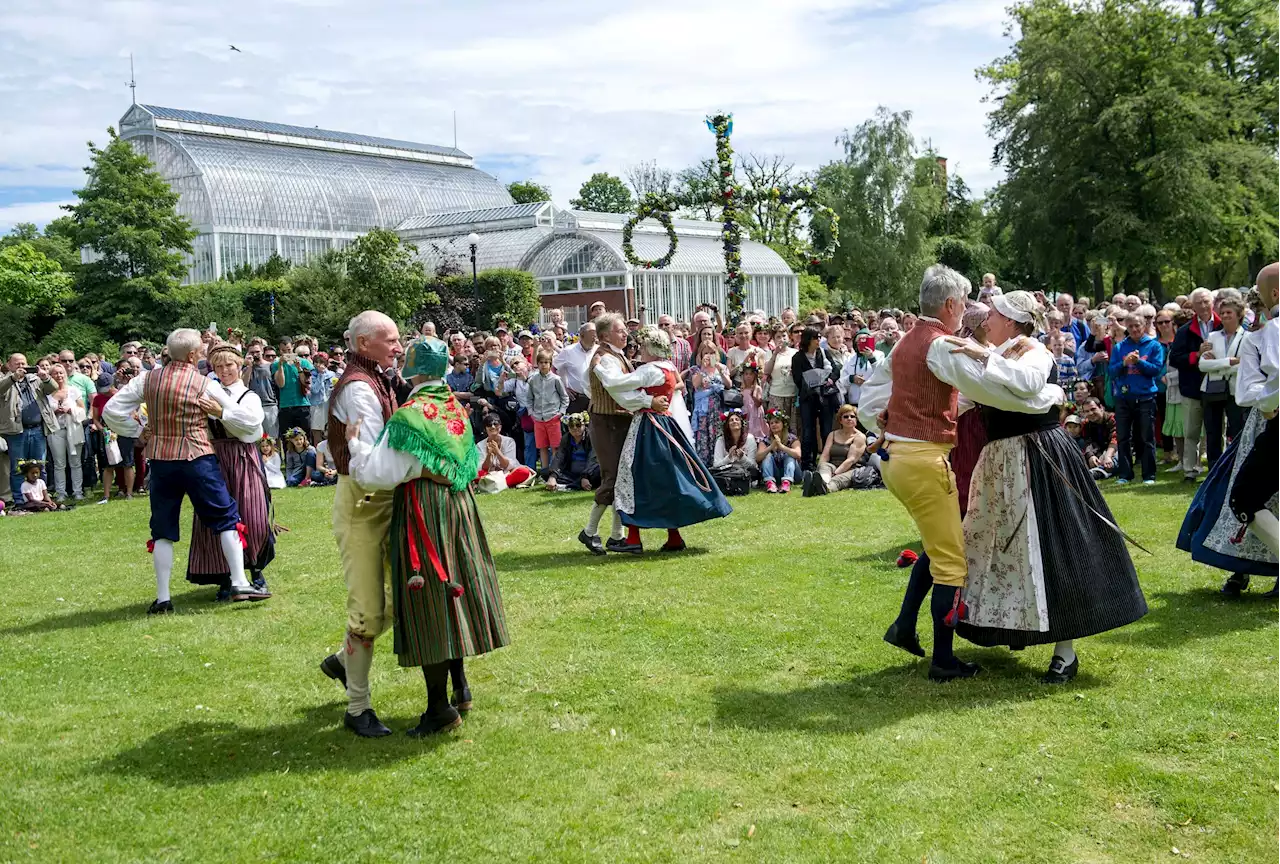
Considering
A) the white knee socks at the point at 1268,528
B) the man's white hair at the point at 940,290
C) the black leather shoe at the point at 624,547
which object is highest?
the man's white hair at the point at 940,290

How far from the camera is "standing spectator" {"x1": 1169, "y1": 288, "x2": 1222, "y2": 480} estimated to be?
11.6 m

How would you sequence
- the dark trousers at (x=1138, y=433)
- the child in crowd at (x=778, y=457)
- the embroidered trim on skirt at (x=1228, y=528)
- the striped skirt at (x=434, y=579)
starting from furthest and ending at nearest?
the child in crowd at (x=778, y=457), the dark trousers at (x=1138, y=433), the embroidered trim on skirt at (x=1228, y=528), the striped skirt at (x=434, y=579)

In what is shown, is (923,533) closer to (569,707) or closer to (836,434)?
(569,707)

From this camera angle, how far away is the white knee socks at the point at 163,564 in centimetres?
810

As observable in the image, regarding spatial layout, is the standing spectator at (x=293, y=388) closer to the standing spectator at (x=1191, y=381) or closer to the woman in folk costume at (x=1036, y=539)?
the standing spectator at (x=1191, y=381)

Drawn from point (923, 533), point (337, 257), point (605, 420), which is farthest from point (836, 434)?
point (337, 257)

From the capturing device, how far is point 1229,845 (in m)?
3.89

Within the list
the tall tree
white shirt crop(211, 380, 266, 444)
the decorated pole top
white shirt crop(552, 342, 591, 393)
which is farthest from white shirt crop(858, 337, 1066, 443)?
the tall tree

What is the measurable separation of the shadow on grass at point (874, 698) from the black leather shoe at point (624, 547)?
12.4 ft

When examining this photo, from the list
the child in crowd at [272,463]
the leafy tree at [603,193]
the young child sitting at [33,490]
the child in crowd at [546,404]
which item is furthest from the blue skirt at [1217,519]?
the leafy tree at [603,193]

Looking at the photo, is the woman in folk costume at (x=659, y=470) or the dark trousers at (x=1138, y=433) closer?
the woman in folk costume at (x=659, y=470)

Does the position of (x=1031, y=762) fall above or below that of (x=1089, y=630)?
below

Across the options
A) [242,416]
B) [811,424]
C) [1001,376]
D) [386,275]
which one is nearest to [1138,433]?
[811,424]

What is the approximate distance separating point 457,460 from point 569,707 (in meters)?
1.40
